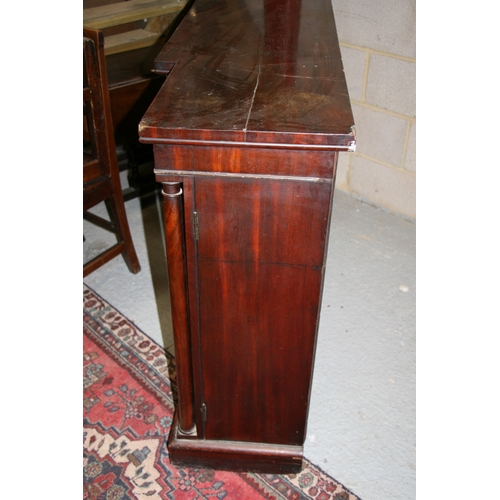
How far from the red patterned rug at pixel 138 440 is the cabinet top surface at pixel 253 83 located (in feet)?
3.24

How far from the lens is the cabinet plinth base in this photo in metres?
1.47

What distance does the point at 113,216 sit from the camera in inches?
86.9

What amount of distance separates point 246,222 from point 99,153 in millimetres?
1083

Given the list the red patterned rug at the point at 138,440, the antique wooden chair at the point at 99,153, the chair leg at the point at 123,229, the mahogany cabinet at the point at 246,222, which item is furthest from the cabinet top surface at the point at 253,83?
the red patterned rug at the point at 138,440

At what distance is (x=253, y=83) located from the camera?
49.2 inches

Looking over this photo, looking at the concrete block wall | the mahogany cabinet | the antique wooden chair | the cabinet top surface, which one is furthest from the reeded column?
the concrete block wall

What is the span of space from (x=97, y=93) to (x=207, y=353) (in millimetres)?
1069

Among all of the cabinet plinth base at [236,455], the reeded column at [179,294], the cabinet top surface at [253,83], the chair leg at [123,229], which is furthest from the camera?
the chair leg at [123,229]

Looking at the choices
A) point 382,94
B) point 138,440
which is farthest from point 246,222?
point 382,94

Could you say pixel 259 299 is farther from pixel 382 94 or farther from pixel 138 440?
pixel 382 94

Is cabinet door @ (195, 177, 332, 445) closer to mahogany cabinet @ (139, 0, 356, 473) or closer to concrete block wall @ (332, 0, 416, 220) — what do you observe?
mahogany cabinet @ (139, 0, 356, 473)

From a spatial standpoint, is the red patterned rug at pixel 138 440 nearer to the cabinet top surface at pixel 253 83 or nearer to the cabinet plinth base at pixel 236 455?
the cabinet plinth base at pixel 236 455

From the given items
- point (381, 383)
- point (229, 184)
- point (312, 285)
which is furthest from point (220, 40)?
point (381, 383)

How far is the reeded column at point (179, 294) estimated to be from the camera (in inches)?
44.2
